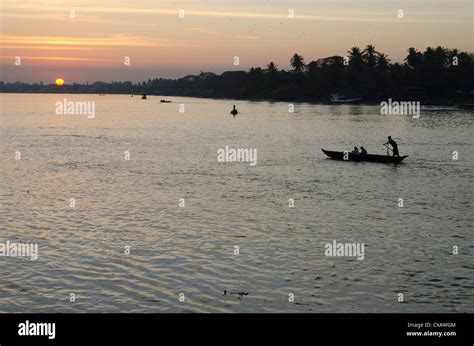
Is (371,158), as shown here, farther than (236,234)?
Yes

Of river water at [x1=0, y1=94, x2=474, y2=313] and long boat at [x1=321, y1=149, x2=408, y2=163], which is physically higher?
long boat at [x1=321, y1=149, x2=408, y2=163]

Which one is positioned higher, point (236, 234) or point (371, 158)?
point (371, 158)

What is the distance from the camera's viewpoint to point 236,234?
1153 inches

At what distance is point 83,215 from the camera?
34219 millimetres

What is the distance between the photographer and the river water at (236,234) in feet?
67.1

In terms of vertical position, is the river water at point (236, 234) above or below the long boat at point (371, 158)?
below

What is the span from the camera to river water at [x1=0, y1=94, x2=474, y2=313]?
2045 cm

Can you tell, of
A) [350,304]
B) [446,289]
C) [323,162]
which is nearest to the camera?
[350,304]

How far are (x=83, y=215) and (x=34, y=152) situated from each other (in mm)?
41281

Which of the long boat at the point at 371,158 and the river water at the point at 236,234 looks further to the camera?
the long boat at the point at 371,158

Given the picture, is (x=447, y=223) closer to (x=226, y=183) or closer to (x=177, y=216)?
(x=177, y=216)

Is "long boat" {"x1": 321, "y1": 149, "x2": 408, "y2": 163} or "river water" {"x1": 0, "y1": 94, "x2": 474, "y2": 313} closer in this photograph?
"river water" {"x1": 0, "y1": 94, "x2": 474, "y2": 313}
